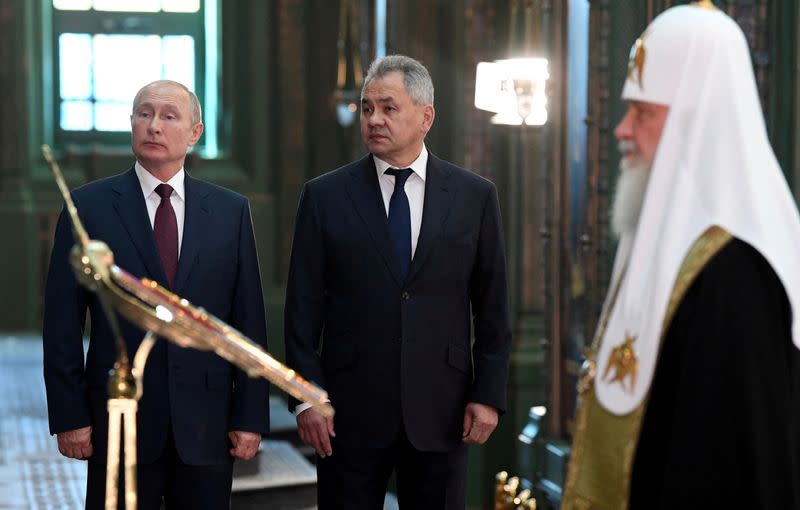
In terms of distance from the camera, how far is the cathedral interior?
5.87m

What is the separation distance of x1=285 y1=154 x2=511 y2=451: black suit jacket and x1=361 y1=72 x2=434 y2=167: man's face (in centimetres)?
13

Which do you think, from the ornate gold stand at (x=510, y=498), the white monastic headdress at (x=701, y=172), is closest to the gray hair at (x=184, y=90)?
the white monastic headdress at (x=701, y=172)

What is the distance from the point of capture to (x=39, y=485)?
711cm

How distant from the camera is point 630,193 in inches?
113

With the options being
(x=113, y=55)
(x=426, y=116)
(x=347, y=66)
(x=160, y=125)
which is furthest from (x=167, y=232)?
(x=113, y=55)

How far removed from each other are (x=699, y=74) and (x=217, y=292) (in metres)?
1.90

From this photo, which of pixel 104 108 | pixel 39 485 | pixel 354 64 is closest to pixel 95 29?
pixel 104 108

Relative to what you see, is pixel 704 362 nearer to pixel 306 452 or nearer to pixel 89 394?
pixel 89 394

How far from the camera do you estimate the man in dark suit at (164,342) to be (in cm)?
→ 397

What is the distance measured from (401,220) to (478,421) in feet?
2.23

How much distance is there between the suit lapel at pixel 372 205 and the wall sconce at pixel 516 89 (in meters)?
2.15

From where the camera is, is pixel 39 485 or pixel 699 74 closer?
pixel 699 74

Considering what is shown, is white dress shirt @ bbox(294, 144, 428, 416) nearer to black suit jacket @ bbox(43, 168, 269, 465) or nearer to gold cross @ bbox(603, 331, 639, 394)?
black suit jacket @ bbox(43, 168, 269, 465)

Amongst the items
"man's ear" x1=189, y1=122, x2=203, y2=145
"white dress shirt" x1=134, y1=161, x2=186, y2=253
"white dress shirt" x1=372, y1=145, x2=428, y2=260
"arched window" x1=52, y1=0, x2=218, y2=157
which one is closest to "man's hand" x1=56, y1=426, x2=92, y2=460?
"white dress shirt" x1=134, y1=161, x2=186, y2=253
